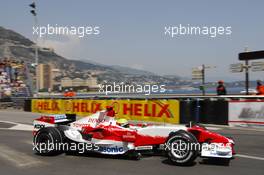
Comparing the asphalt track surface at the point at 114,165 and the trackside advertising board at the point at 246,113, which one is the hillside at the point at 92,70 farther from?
the asphalt track surface at the point at 114,165

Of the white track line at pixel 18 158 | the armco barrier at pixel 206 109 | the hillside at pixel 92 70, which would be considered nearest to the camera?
the white track line at pixel 18 158

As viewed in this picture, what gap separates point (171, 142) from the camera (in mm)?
7051

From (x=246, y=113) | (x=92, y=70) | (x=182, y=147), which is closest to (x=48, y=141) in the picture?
(x=182, y=147)

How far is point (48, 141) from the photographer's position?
8.32 m

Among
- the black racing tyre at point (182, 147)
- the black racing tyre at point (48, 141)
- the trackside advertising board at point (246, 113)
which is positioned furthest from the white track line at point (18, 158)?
the trackside advertising board at point (246, 113)

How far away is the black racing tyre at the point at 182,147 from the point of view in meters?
6.85

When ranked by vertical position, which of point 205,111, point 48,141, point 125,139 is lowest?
point 48,141

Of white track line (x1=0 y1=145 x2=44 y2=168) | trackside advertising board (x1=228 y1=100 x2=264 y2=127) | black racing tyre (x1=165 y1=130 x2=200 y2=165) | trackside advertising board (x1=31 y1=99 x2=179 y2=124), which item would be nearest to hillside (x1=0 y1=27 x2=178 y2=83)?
trackside advertising board (x1=31 y1=99 x2=179 y2=124)

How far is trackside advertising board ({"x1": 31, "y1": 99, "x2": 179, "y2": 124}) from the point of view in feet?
55.1

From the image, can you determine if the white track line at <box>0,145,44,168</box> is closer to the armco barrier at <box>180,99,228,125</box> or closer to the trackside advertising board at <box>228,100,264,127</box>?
the armco barrier at <box>180,99,228,125</box>

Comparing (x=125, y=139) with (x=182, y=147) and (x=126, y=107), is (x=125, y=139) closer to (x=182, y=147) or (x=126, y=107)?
(x=182, y=147)

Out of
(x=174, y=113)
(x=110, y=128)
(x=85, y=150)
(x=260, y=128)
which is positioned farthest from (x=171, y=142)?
(x=174, y=113)

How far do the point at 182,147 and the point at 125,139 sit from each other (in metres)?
1.24

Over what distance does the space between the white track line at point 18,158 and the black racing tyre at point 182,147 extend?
2562mm
